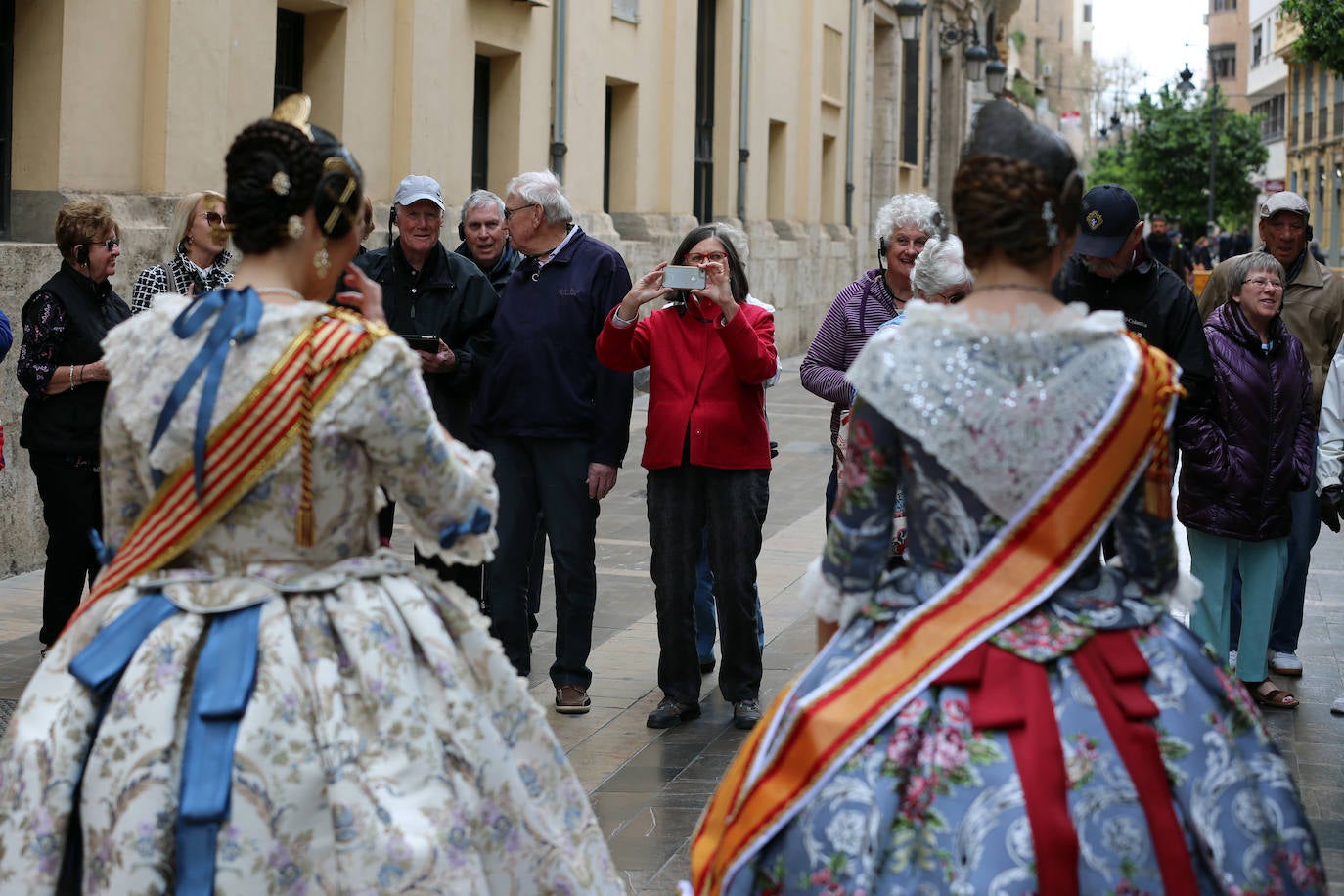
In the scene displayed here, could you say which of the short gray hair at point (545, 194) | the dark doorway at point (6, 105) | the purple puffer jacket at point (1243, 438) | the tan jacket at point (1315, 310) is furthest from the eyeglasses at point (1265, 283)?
the dark doorway at point (6, 105)

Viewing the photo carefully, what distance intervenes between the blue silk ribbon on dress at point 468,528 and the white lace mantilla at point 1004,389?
2.48 feet

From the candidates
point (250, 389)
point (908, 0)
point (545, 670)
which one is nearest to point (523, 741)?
point (250, 389)

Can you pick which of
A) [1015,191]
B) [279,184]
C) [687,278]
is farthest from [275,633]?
[687,278]

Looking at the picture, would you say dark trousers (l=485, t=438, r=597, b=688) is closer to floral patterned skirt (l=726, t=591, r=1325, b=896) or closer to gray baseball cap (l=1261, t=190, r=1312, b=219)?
gray baseball cap (l=1261, t=190, r=1312, b=219)

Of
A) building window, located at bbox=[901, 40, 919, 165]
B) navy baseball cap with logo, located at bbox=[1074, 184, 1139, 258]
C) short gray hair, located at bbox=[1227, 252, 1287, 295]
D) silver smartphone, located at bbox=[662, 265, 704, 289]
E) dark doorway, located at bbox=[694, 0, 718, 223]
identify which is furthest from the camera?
building window, located at bbox=[901, 40, 919, 165]

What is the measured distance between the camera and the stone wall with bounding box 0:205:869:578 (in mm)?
9227

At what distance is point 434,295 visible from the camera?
282 inches

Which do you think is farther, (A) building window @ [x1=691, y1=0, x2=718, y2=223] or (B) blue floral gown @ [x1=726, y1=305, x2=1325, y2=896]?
(A) building window @ [x1=691, y1=0, x2=718, y2=223]

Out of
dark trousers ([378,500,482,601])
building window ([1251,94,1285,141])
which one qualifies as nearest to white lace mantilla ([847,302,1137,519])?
dark trousers ([378,500,482,601])

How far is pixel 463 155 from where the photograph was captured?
15.0 metres

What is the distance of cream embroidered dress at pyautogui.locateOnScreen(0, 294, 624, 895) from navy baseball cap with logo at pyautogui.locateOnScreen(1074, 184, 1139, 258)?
3225 millimetres

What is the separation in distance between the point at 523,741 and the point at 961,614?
3.09 ft

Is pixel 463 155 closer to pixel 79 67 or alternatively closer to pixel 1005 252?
pixel 79 67

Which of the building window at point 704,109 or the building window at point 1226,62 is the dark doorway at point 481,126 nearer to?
the building window at point 704,109
